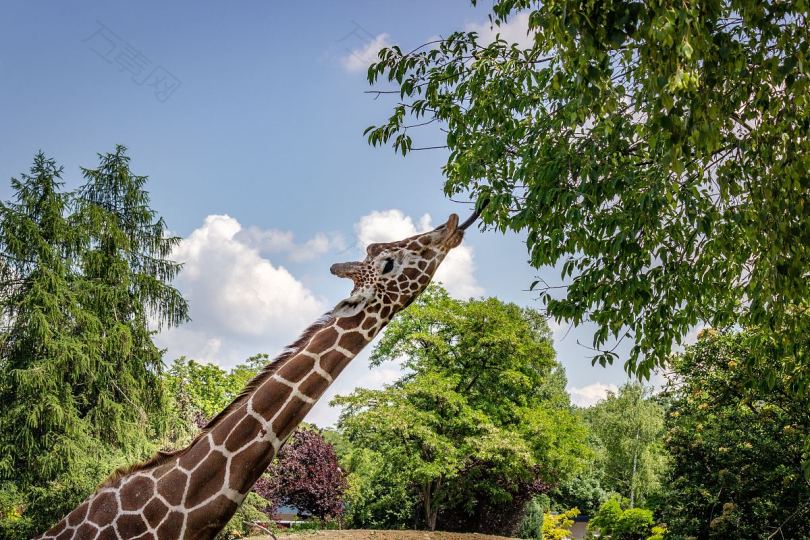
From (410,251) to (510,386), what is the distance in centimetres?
1585

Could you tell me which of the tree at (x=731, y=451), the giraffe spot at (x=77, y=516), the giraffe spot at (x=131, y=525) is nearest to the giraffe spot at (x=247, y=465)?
the giraffe spot at (x=131, y=525)

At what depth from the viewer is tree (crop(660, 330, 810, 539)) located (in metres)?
10.9

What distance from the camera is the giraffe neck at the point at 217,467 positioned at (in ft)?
12.1

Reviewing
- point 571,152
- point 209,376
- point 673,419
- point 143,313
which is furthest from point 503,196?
point 209,376

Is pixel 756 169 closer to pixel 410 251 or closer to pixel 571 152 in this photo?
pixel 571 152

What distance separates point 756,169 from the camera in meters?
5.08

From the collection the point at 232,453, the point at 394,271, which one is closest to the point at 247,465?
the point at 232,453

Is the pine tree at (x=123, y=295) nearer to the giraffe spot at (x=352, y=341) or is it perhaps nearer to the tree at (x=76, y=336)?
the tree at (x=76, y=336)

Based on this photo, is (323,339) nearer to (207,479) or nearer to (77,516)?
(207,479)

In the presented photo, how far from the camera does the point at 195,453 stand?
150 inches

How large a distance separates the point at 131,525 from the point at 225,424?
0.71 metres

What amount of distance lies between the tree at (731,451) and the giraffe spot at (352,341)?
8.28 metres

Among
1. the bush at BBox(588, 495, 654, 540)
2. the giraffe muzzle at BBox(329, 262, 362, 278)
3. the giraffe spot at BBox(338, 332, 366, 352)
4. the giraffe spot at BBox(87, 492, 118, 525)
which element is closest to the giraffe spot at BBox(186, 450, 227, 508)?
the giraffe spot at BBox(87, 492, 118, 525)

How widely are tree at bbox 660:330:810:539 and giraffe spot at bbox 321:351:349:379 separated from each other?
8.39m
